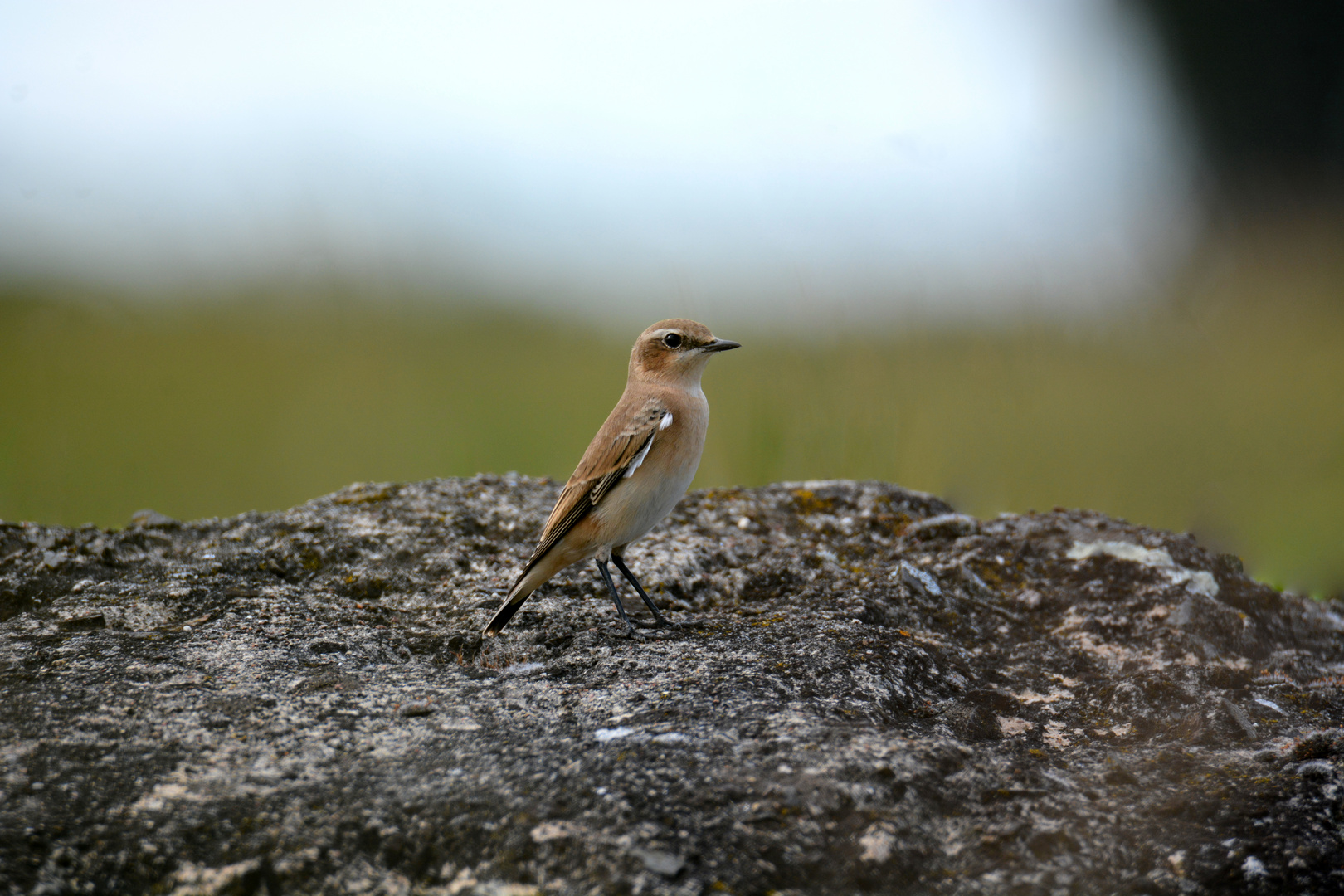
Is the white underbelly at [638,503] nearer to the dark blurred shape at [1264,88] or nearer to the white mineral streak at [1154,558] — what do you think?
the white mineral streak at [1154,558]

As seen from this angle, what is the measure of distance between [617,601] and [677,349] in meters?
1.46

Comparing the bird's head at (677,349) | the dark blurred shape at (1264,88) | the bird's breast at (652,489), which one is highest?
the dark blurred shape at (1264,88)

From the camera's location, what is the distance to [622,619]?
386cm

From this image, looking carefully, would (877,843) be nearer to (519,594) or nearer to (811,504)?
(519,594)

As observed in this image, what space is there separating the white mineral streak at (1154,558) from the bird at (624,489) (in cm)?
202

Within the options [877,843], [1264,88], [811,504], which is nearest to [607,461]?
[811,504]

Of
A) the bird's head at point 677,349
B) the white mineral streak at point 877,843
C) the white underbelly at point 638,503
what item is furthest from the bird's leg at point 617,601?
the white mineral streak at point 877,843

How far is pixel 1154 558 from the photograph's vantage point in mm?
4180

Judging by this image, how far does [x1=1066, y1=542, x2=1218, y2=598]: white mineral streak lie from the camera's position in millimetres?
4051

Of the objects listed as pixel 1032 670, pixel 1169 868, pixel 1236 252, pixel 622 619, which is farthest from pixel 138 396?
pixel 1236 252

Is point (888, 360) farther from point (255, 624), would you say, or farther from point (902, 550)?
point (255, 624)

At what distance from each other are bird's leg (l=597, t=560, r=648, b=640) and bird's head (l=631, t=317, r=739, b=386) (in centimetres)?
111

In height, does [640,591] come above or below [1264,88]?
below

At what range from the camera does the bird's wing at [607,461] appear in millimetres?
4031
